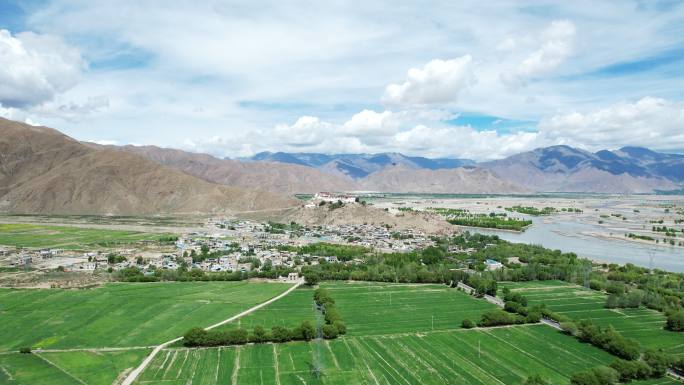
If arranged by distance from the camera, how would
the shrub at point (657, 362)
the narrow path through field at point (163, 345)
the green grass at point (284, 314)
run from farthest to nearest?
the green grass at point (284, 314) < the shrub at point (657, 362) < the narrow path through field at point (163, 345)

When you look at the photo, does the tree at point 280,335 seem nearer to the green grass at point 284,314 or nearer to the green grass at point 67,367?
the green grass at point 284,314

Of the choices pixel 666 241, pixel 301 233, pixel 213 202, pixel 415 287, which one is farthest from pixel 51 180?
pixel 666 241

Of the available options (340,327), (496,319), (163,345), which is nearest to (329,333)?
(340,327)

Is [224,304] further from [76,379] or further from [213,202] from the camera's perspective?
[213,202]

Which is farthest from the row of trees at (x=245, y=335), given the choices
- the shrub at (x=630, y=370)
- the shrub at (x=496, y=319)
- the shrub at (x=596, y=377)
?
the shrub at (x=630, y=370)

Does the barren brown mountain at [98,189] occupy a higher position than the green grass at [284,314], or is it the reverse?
the barren brown mountain at [98,189]

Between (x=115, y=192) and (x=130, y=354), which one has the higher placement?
(x=115, y=192)
